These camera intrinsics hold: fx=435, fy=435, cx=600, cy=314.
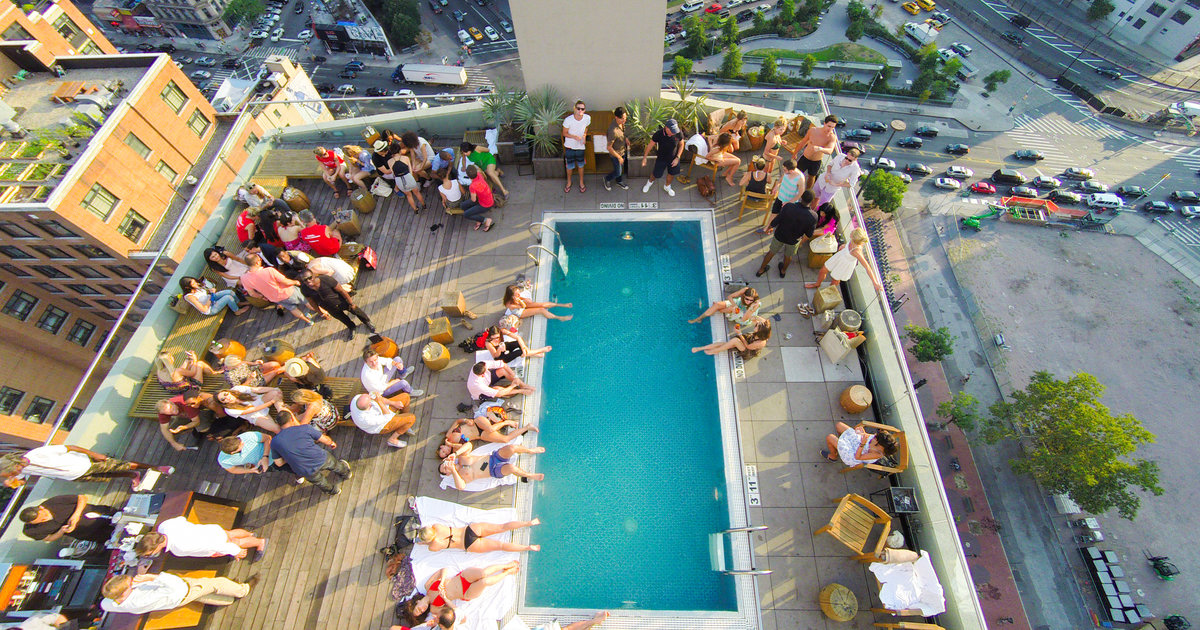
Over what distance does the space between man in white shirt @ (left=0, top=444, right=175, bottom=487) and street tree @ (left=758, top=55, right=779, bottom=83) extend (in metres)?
54.8

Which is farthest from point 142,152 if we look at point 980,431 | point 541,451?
point 980,431

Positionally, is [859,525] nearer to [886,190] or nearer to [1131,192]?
[886,190]

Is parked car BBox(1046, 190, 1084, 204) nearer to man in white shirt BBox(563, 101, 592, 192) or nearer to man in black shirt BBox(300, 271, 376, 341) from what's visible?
man in white shirt BBox(563, 101, 592, 192)

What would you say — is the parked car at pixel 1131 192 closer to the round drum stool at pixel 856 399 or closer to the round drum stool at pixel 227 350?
the round drum stool at pixel 856 399

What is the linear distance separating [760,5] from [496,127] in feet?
207

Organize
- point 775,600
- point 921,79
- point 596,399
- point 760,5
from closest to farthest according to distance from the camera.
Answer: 1. point 775,600
2. point 596,399
3. point 921,79
4. point 760,5

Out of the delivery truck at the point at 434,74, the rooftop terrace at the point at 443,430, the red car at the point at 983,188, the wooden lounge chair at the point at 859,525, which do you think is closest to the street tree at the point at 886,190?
the red car at the point at 983,188

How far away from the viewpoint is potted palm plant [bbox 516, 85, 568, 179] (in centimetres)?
994

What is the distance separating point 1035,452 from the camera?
24.1 metres

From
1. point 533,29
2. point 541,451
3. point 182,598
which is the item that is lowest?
point 182,598

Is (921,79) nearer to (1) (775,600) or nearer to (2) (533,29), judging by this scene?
(2) (533,29)

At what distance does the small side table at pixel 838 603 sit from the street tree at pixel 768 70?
52275 mm

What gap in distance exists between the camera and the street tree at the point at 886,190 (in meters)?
34.9

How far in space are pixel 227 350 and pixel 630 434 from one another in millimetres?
7831
